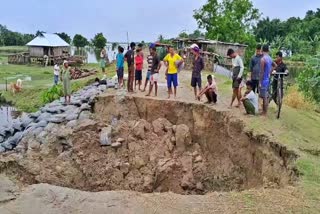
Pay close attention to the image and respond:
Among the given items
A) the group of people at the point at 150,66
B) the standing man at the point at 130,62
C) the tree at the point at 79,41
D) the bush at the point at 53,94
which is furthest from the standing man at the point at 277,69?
the tree at the point at 79,41

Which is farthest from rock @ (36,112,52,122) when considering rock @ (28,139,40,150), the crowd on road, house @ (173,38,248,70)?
house @ (173,38,248,70)

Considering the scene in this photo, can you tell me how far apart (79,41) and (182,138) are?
55416 millimetres

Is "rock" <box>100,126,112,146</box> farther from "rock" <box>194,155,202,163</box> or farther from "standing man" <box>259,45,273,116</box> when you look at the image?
"standing man" <box>259,45,273,116</box>

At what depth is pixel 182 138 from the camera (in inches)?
490

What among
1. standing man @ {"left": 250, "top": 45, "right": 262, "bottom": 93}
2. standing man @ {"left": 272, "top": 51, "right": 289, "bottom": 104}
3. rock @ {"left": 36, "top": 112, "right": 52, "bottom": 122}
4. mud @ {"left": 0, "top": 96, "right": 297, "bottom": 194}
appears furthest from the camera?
rock @ {"left": 36, "top": 112, "right": 52, "bottom": 122}

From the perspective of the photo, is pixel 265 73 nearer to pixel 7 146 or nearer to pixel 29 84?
pixel 7 146

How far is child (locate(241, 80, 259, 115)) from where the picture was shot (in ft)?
36.7

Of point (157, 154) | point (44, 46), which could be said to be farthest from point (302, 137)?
point (44, 46)

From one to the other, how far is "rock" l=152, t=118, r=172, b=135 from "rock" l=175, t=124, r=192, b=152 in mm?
394

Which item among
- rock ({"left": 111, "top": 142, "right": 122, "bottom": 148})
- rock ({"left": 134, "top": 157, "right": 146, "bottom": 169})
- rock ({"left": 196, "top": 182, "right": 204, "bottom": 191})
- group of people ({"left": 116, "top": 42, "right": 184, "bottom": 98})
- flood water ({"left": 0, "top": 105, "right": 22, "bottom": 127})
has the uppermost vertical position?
group of people ({"left": 116, "top": 42, "right": 184, "bottom": 98})

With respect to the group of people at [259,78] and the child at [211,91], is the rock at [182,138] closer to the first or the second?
the child at [211,91]

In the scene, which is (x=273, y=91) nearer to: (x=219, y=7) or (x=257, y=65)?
(x=257, y=65)

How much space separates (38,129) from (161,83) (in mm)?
5885

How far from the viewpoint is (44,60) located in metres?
47.2
